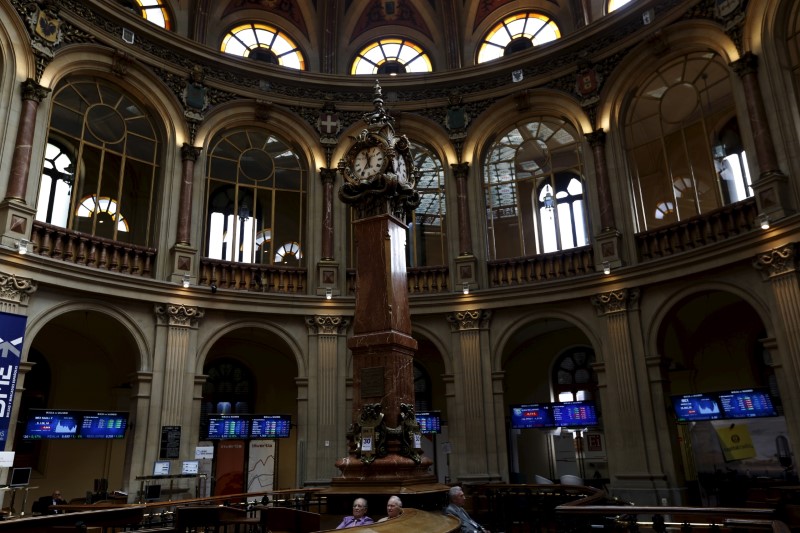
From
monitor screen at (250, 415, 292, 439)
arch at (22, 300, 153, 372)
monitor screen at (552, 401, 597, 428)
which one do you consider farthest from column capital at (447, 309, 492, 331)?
arch at (22, 300, 153, 372)

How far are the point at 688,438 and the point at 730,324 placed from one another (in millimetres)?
3481

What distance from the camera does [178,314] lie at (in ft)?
51.0

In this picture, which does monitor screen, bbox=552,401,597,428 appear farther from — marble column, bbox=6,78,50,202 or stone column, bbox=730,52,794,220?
marble column, bbox=6,78,50,202

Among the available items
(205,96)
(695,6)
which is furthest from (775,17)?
(205,96)

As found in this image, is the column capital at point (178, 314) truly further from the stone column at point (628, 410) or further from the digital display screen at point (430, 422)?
the stone column at point (628, 410)

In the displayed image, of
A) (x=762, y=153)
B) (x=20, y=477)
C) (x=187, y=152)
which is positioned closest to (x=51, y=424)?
(x=20, y=477)

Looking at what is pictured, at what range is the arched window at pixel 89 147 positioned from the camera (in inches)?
617

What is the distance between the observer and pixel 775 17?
13.6m

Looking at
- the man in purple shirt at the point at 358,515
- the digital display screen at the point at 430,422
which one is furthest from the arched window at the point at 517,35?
the man in purple shirt at the point at 358,515

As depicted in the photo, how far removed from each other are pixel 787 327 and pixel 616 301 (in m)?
3.90

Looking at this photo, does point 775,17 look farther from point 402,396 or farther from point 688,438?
point 402,396

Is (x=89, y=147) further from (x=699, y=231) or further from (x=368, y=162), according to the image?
(x=699, y=231)

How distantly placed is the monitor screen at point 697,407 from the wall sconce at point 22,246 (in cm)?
1463

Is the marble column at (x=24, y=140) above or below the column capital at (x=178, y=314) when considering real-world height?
above
